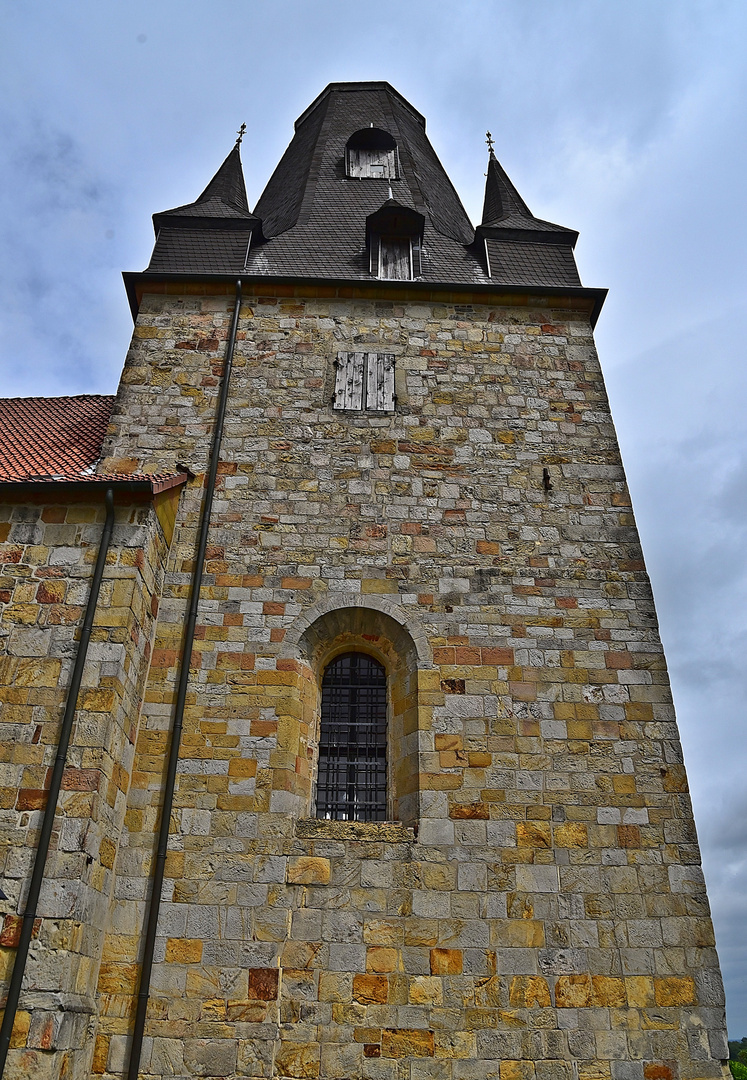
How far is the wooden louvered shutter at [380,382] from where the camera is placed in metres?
8.10

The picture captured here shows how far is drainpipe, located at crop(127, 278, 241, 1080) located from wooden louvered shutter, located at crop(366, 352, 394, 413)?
1.47m

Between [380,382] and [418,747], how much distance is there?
391cm

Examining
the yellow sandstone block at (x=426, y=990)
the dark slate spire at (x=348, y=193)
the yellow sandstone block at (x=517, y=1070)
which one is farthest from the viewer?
the dark slate spire at (x=348, y=193)

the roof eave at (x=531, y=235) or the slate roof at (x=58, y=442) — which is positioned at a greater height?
the roof eave at (x=531, y=235)

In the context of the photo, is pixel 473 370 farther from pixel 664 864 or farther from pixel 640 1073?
pixel 640 1073

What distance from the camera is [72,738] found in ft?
17.3

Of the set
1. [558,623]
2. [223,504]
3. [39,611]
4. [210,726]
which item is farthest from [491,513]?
[39,611]

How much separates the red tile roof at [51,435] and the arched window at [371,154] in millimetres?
5812

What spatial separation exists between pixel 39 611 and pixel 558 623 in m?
4.20

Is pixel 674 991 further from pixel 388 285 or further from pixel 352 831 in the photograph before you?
pixel 388 285

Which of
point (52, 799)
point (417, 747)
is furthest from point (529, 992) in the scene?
point (52, 799)

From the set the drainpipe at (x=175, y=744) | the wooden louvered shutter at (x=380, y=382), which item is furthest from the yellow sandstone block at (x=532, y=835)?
the wooden louvered shutter at (x=380, y=382)

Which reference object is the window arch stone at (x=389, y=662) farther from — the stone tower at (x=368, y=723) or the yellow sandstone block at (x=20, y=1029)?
the yellow sandstone block at (x=20, y=1029)

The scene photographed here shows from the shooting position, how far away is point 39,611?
5762mm
